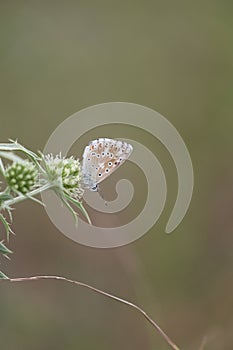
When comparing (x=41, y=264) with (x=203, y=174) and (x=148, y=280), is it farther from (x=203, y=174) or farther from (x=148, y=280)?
(x=203, y=174)

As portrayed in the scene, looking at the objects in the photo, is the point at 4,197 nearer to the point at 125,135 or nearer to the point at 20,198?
the point at 20,198

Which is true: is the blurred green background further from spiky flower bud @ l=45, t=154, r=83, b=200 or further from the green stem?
the green stem

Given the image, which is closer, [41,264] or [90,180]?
[90,180]

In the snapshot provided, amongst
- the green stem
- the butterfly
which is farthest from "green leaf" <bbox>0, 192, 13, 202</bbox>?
the butterfly

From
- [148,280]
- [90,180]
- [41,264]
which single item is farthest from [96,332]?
[90,180]

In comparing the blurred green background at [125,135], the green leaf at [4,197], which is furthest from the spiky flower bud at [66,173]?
the blurred green background at [125,135]
